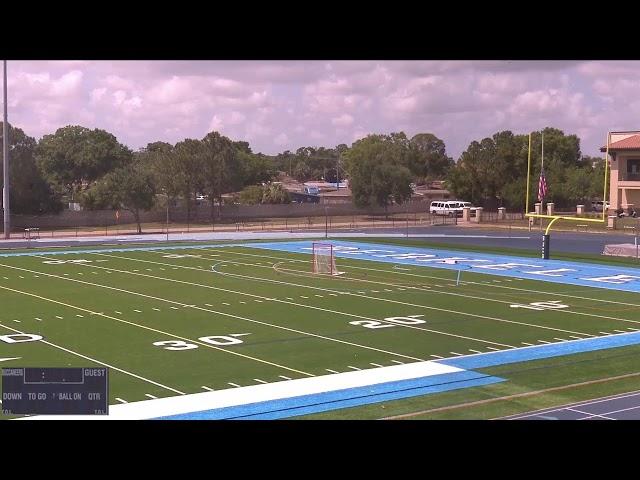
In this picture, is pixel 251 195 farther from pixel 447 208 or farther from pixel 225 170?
pixel 447 208

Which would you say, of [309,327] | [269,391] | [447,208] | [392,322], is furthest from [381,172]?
[269,391]

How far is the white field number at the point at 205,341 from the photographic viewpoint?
14.9m

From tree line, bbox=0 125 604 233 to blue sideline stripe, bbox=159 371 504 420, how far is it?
2449cm

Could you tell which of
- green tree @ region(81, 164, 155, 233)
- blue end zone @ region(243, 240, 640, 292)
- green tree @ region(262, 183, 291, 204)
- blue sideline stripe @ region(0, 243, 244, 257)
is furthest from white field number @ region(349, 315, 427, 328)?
green tree @ region(262, 183, 291, 204)

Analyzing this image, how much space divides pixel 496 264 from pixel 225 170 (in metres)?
20.2

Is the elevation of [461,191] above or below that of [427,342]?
above

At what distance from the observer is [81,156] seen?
1984 inches

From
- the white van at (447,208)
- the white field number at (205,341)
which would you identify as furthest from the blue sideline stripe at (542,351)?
the white van at (447,208)

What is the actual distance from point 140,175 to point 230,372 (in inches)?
1233

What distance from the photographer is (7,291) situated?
22.2m

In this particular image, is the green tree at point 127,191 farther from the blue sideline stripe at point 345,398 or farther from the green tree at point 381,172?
the blue sideline stripe at point 345,398
